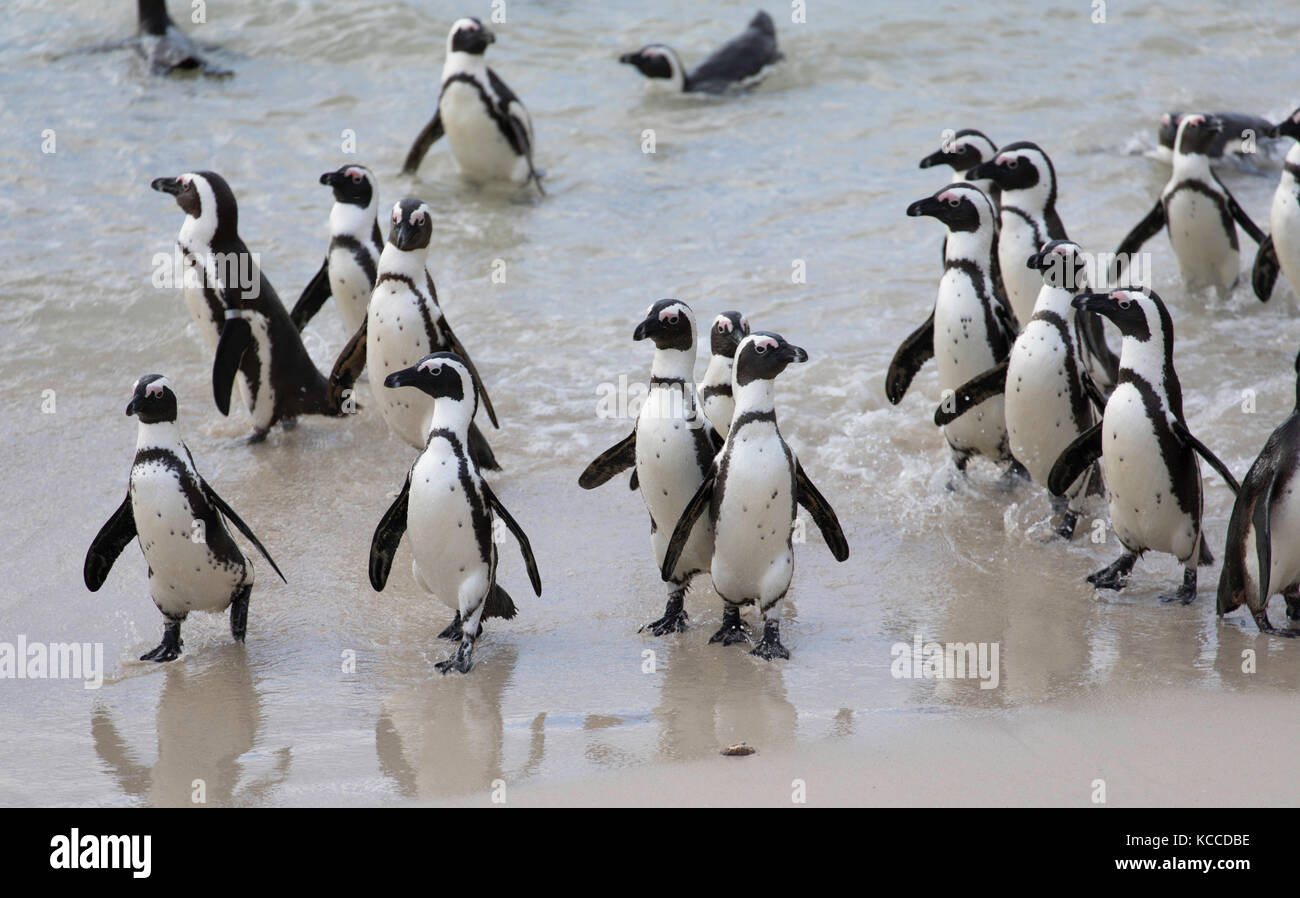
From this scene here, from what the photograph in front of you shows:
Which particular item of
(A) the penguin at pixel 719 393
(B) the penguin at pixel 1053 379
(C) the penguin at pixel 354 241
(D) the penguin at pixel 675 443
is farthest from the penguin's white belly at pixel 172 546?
(B) the penguin at pixel 1053 379

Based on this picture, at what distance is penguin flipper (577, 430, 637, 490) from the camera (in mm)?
4211

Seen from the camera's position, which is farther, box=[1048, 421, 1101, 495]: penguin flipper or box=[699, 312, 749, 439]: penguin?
box=[699, 312, 749, 439]: penguin

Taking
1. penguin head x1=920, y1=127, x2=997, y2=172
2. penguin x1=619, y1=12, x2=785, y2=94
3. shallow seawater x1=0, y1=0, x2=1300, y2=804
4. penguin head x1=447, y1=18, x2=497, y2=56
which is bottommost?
shallow seawater x1=0, y1=0, x2=1300, y2=804

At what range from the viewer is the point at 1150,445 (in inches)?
163

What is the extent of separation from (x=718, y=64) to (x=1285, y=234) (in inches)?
221

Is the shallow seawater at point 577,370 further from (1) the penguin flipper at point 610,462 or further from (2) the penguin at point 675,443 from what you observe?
(1) the penguin flipper at point 610,462

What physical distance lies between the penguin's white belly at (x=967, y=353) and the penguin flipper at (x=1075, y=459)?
524 millimetres

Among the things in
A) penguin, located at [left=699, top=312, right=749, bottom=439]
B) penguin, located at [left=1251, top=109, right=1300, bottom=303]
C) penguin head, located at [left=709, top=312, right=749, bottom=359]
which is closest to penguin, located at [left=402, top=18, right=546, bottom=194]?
penguin, located at [left=1251, top=109, right=1300, bottom=303]

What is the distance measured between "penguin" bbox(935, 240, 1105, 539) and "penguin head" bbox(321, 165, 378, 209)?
2.62 meters

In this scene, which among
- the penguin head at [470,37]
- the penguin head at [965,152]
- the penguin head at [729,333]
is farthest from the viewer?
the penguin head at [470,37]

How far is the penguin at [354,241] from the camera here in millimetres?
5793

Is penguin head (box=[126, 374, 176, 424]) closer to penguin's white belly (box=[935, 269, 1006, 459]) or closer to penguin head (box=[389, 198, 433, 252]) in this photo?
penguin head (box=[389, 198, 433, 252])
